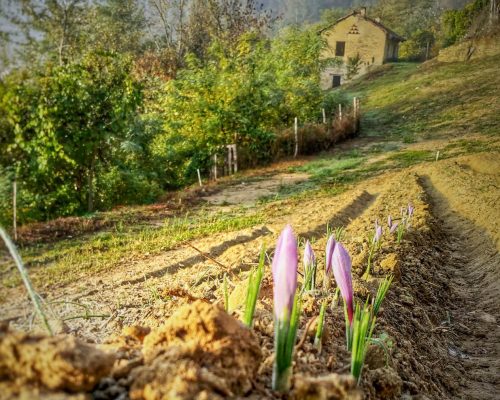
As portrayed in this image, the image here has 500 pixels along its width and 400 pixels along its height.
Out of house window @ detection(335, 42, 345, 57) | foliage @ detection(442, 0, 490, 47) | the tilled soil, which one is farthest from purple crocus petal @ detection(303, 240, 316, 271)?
house window @ detection(335, 42, 345, 57)

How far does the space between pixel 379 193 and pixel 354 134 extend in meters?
8.15

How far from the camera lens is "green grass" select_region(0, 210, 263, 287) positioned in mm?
3848

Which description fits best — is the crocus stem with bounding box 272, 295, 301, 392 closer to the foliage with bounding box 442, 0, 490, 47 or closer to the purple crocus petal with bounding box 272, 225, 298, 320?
the purple crocus petal with bounding box 272, 225, 298, 320

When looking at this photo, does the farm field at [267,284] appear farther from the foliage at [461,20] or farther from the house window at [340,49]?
the house window at [340,49]

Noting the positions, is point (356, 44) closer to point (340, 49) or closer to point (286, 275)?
point (340, 49)

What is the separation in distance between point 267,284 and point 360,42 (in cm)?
3237

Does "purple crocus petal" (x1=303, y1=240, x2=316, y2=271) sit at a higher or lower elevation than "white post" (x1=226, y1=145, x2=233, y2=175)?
higher

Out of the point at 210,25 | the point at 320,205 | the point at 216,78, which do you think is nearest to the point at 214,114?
the point at 216,78

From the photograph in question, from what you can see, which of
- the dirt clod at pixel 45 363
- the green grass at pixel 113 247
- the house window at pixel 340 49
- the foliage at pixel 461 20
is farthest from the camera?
the house window at pixel 340 49

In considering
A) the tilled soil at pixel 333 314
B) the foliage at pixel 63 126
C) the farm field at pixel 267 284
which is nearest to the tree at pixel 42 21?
the foliage at pixel 63 126

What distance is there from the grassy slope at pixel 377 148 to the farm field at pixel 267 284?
0.05m

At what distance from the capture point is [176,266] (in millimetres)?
4555

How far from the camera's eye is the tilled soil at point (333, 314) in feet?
2.72

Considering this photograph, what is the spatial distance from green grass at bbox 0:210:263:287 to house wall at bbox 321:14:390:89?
2652cm
